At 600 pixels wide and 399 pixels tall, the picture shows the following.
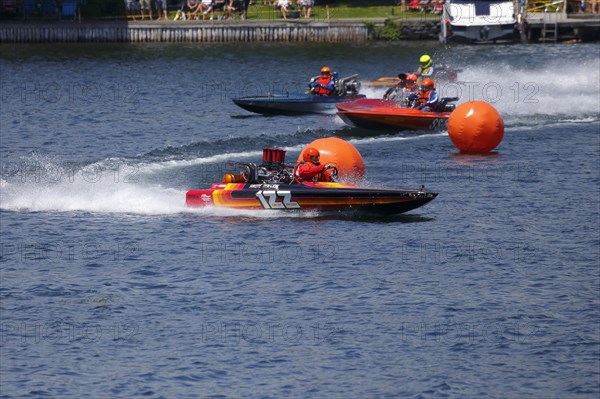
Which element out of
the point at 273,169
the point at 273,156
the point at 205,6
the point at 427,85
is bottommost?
the point at 273,169

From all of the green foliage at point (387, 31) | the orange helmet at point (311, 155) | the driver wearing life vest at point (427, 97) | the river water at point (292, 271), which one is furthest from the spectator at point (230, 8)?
the orange helmet at point (311, 155)

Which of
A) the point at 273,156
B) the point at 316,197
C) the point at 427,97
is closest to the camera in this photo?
the point at 316,197

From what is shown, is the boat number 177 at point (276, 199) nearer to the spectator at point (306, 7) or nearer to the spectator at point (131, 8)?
the spectator at point (306, 7)

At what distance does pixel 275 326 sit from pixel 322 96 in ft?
69.4

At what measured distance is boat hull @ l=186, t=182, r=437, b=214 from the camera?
2530 cm

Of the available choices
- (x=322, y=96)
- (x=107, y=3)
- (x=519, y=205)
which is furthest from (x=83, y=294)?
(x=107, y=3)

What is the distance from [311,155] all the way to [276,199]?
4.02 ft

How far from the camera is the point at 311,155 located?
25.7 meters

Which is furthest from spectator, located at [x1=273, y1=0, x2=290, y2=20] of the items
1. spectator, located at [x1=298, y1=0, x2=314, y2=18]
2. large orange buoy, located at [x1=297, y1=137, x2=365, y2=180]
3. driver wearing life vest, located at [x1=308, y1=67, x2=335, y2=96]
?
large orange buoy, located at [x1=297, y1=137, x2=365, y2=180]

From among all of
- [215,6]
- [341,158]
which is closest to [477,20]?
[215,6]

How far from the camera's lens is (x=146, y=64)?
55312 mm

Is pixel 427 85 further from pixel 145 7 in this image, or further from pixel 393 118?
pixel 145 7

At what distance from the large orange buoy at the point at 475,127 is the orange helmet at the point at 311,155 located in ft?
25.8

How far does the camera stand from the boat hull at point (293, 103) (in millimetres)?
39719
